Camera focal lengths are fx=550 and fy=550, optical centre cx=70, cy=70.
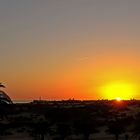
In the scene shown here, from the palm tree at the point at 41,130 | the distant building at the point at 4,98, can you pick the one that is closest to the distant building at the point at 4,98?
the distant building at the point at 4,98

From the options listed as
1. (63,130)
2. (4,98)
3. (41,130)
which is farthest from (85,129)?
(4,98)

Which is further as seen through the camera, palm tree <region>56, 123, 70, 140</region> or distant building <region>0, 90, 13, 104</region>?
palm tree <region>56, 123, 70, 140</region>

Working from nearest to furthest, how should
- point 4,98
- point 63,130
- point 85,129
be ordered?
1. point 4,98
2. point 85,129
3. point 63,130

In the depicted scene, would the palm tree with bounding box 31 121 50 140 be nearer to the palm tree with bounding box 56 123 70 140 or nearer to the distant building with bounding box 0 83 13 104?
the palm tree with bounding box 56 123 70 140

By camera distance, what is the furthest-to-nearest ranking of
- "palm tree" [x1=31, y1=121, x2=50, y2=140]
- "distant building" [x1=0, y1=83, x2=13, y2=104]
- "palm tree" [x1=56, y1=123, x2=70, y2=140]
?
"palm tree" [x1=31, y1=121, x2=50, y2=140] → "palm tree" [x1=56, y1=123, x2=70, y2=140] → "distant building" [x1=0, y1=83, x2=13, y2=104]

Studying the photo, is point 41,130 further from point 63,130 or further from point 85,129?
point 85,129

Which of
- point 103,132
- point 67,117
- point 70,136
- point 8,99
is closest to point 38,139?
point 70,136

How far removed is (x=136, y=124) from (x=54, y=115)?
710 inches

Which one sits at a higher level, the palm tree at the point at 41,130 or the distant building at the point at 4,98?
the distant building at the point at 4,98

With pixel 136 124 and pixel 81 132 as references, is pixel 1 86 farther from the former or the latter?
pixel 136 124

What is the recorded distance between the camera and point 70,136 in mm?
46438

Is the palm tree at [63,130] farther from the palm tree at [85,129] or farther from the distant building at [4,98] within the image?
the distant building at [4,98]

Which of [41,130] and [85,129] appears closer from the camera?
[85,129]

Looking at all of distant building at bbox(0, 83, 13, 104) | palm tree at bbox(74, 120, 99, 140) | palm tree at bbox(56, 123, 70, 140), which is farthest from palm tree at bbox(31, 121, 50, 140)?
distant building at bbox(0, 83, 13, 104)
